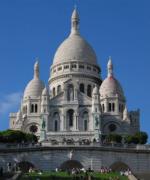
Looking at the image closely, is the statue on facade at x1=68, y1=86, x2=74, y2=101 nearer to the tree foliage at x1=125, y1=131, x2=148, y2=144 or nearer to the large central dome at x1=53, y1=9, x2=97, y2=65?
the large central dome at x1=53, y1=9, x2=97, y2=65

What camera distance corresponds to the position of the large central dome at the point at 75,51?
124m

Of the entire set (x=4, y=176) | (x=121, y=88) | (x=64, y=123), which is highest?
(x=121, y=88)

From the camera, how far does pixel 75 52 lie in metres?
124

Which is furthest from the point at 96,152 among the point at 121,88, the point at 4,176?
the point at 121,88

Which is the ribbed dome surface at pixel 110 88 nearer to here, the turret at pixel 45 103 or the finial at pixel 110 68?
the finial at pixel 110 68

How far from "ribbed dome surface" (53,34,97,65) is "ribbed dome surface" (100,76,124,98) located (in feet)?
27.8

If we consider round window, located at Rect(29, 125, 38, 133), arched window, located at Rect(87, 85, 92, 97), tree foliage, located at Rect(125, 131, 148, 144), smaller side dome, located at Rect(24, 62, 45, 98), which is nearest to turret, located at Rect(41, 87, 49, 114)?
round window, located at Rect(29, 125, 38, 133)

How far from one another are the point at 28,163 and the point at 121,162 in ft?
33.8

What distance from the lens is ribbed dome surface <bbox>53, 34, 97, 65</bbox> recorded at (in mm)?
123825

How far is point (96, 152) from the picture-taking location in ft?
229

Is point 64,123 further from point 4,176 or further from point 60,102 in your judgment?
point 4,176

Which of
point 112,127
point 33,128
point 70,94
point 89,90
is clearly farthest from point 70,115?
point 89,90

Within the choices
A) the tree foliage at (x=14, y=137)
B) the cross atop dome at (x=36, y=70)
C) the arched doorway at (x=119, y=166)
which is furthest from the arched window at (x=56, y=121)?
the arched doorway at (x=119, y=166)

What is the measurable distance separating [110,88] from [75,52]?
1295cm
